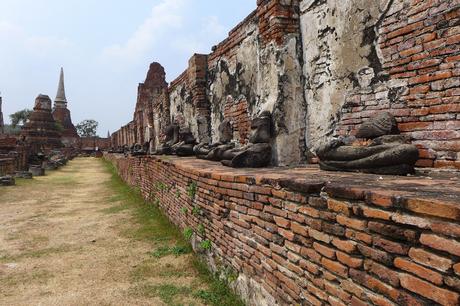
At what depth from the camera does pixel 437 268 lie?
150cm

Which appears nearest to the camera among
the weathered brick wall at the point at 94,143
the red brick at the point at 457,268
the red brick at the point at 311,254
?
the red brick at the point at 457,268

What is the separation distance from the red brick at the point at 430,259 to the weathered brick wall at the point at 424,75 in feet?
6.18

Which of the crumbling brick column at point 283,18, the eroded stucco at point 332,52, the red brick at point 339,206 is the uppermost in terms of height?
the crumbling brick column at point 283,18

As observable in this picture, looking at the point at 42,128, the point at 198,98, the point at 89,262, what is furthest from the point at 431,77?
the point at 42,128

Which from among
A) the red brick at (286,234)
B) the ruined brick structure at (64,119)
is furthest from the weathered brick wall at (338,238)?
the ruined brick structure at (64,119)

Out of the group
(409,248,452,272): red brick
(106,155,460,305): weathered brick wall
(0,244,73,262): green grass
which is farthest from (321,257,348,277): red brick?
(0,244,73,262): green grass

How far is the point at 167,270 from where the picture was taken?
4098 millimetres

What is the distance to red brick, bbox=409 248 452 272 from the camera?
147 centimetres

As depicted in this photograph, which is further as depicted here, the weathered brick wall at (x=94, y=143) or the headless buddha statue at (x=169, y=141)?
the weathered brick wall at (x=94, y=143)

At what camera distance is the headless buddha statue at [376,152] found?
3.08 meters

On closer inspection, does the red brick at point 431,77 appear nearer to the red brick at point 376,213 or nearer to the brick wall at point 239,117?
the red brick at point 376,213

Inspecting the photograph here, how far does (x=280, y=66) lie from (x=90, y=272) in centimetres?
346

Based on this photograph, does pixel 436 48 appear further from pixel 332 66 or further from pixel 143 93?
pixel 143 93

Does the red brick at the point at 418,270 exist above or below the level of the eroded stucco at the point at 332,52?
below
